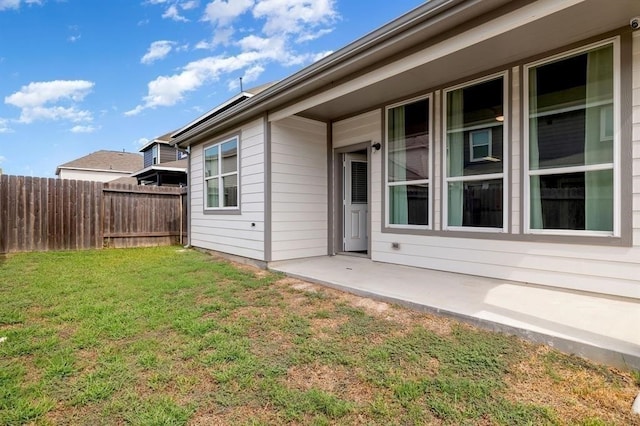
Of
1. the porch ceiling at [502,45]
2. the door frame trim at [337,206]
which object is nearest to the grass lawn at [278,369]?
the door frame trim at [337,206]

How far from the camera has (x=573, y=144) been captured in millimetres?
3674

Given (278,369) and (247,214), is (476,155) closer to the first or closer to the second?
(278,369)

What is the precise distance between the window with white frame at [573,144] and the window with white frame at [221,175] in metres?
5.10

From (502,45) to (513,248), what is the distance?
239cm

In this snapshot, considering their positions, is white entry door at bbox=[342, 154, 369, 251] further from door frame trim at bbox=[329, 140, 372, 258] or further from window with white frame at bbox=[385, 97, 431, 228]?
window with white frame at bbox=[385, 97, 431, 228]

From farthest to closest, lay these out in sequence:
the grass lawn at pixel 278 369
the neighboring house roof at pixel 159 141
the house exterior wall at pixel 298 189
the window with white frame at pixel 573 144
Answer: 1. the neighboring house roof at pixel 159 141
2. the house exterior wall at pixel 298 189
3. the window with white frame at pixel 573 144
4. the grass lawn at pixel 278 369

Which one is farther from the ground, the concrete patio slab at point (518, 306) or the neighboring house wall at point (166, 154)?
the neighboring house wall at point (166, 154)

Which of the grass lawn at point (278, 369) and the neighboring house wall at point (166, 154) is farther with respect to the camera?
the neighboring house wall at point (166, 154)

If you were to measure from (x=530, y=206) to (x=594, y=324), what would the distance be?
1.67 metres

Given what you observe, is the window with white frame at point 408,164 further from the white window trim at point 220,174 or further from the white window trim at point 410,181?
the white window trim at point 220,174

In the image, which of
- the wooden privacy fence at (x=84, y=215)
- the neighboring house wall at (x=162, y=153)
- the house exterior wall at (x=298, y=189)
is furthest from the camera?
the neighboring house wall at (x=162, y=153)

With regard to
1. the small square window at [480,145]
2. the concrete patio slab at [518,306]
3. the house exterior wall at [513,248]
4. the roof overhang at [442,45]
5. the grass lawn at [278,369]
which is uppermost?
the roof overhang at [442,45]

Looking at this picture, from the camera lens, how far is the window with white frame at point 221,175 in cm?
682

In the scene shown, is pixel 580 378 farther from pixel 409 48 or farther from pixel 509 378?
pixel 409 48
